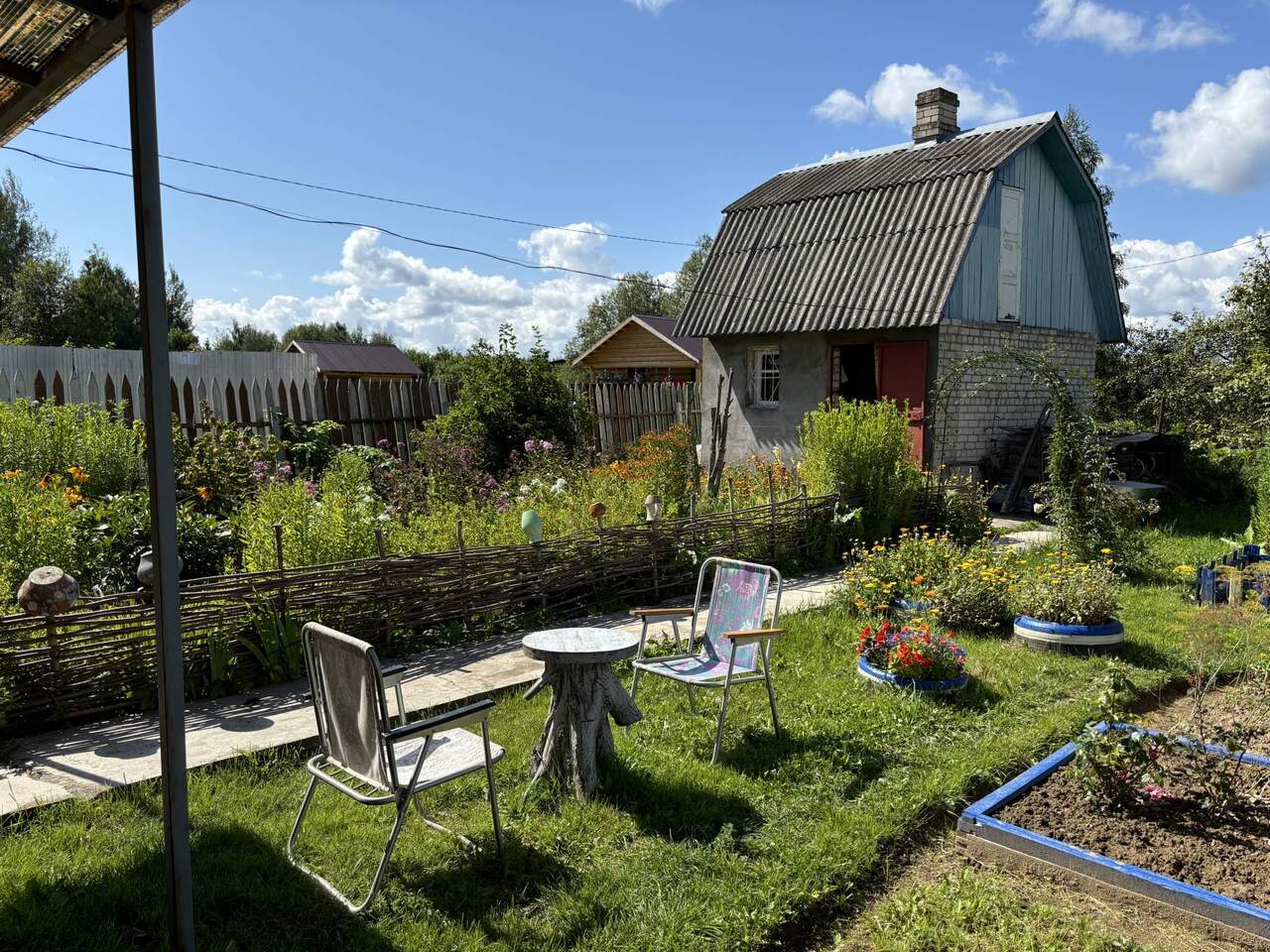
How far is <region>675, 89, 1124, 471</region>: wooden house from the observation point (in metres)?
13.1

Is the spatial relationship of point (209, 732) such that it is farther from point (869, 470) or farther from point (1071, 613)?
point (869, 470)

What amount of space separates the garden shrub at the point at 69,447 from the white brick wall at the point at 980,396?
31.7 ft

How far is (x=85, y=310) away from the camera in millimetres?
31344

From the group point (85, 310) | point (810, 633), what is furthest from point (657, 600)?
point (85, 310)

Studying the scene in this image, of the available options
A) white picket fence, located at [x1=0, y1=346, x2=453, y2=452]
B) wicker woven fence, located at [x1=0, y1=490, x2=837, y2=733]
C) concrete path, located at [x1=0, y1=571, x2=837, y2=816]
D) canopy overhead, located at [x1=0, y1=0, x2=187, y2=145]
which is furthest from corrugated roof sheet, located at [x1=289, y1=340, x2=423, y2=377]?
canopy overhead, located at [x1=0, y1=0, x2=187, y2=145]

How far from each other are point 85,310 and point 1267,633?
35.6m

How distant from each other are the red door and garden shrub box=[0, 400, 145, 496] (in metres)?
9.78

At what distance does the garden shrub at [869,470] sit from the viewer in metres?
9.61

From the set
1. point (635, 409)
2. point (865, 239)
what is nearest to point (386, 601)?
point (635, 409)

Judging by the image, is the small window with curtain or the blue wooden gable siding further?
the small window with curtain

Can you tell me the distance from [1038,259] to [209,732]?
563 inches

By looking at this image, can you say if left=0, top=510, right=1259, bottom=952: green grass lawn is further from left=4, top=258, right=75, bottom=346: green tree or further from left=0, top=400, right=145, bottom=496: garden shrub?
left=4, top=258, right=75, bottom=346: green tree

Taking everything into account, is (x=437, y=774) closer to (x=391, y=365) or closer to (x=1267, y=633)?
(x=1267, y=633)

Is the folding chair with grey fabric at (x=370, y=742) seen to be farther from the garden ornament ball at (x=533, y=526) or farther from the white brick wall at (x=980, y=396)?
the white brick wall at (x=980, y=396)
